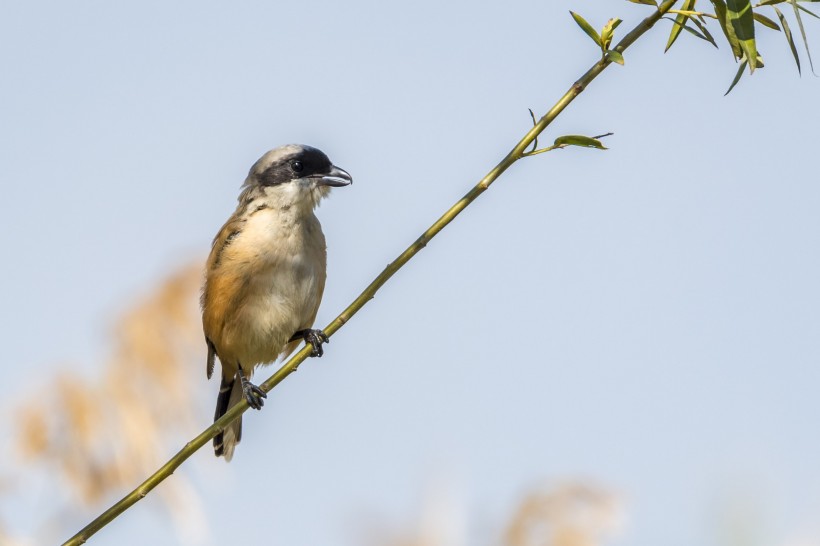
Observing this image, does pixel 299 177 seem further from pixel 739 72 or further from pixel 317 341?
pixel 739 72

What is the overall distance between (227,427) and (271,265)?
1.02 m

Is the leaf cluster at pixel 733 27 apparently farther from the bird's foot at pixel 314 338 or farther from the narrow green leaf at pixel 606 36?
the bird's foot at pixel 314 338

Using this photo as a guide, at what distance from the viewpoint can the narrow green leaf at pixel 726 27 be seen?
7.06 ft

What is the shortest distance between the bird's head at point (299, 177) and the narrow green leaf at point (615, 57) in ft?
8.06

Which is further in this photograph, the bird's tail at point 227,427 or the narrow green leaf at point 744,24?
the bird's tail at point 227,427

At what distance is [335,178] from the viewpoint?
4.62m

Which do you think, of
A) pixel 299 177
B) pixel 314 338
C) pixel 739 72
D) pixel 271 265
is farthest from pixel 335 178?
pixel 739 72

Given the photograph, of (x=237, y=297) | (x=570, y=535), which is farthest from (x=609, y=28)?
(x=237, y=297)

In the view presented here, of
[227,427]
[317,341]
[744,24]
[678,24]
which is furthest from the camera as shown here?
[227,427]

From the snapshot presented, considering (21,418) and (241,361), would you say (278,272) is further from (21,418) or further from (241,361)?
(21,418)

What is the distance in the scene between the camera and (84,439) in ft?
16.1

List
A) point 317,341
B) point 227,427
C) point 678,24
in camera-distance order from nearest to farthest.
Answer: point 678,24
point 317,341
point 227,427

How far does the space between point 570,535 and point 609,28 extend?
7.66ft

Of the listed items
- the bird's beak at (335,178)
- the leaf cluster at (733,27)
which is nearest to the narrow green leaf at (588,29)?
the leaf cluster at (733,27)
